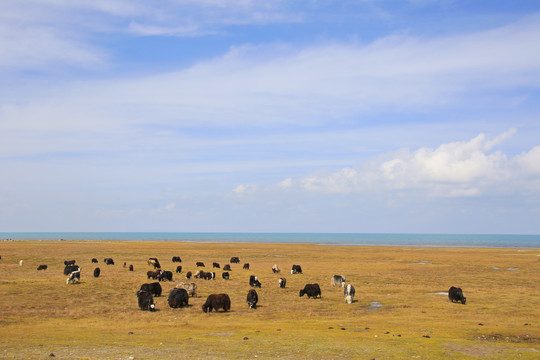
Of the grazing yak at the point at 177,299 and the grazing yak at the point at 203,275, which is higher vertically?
the grazing yak at the point at 177,299

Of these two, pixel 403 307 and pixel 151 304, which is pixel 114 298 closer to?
pixel 151 304

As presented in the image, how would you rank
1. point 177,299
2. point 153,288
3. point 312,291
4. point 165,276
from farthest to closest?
point 165,276 < point 312,291 < point 153,288 < point 177,299

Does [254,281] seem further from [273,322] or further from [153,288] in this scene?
[273,322]

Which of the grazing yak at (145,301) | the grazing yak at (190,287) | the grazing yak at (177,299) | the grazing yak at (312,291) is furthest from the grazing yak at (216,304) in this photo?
the grazing yak at (312,291)

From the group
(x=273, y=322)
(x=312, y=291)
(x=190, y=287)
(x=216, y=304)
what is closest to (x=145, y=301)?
(x=216, y=304)

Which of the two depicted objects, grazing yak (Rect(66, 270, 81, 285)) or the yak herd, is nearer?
the yak herd

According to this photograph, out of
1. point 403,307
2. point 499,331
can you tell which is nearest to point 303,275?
point 403,307

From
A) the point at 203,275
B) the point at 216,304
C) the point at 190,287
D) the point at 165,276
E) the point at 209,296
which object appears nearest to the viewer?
the point at 216,304

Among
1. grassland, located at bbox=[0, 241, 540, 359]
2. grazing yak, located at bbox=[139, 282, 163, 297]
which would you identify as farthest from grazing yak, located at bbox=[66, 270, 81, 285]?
grazing yak, located at bbox=[139, 282, 163, 297]

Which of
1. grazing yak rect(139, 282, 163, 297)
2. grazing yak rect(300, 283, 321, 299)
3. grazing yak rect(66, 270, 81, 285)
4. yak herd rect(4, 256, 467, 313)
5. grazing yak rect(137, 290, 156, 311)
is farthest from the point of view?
grazing yak rect(66, 270, 81, 285)

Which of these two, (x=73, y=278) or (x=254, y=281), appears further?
(x=254, y=281)

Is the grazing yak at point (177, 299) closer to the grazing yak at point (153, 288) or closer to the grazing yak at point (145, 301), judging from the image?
the grazing yak at point (145, 301)

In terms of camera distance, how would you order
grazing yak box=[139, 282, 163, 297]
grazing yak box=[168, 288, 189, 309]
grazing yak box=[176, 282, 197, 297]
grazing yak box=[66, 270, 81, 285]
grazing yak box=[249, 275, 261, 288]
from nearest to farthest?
grazing yak box=[168, 288, 189, 309] → grazing yak box=[139, 282, 163, 297] → grazing yak box=[176, 282, 197, 297] → grazing yak box=[66, 270, 81, 285] → grazing yak box=[249, 275, 261, 288]

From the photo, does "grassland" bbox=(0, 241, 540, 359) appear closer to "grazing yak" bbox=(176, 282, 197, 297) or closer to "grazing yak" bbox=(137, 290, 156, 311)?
"grazing yak" bbox=(137, 290, 156, 311)
